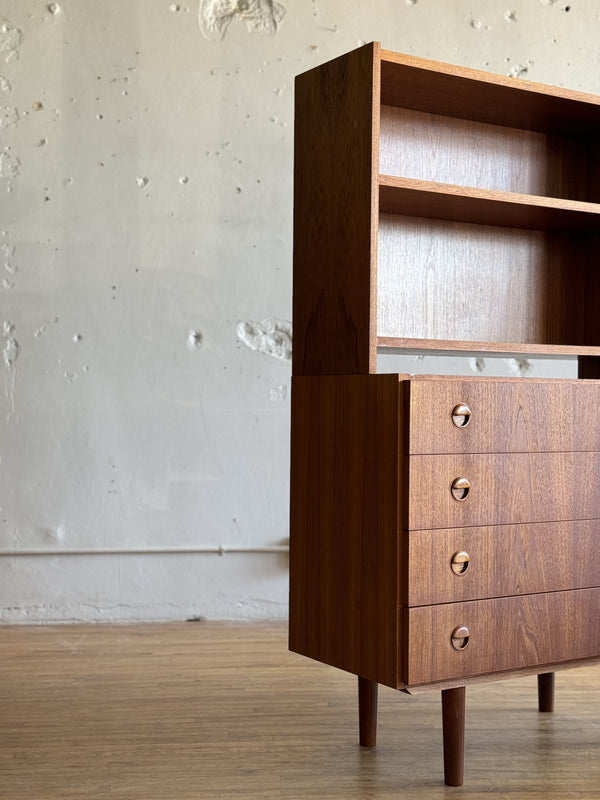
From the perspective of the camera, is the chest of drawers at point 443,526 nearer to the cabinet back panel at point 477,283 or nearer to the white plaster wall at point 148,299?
the cabinet back panel at point 477,283

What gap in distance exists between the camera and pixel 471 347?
2.36 m

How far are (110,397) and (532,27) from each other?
7.86 feet

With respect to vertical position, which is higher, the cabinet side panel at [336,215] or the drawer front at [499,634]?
the cabinet side panel at [336,215]

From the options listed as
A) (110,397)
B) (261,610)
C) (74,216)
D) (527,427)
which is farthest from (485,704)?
(74,216)

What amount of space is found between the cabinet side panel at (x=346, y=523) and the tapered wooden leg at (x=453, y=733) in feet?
0.54

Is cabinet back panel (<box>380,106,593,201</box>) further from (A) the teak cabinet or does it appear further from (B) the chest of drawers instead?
(B) the chest of drawers

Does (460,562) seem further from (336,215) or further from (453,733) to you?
(336,215)

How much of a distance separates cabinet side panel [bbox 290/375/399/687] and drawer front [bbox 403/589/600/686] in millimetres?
68

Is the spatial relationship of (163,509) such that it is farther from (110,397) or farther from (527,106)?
(527,106)

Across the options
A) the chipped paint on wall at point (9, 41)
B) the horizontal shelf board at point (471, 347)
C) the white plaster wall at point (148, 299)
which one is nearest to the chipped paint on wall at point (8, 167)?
the white plaster wall at point (148, 299)

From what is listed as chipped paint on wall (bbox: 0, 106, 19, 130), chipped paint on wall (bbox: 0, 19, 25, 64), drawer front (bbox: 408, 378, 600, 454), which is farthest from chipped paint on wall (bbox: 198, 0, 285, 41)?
drawer front (bbox: 408, 378, 600, 454)

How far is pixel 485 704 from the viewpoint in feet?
8.95

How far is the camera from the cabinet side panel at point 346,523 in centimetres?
207

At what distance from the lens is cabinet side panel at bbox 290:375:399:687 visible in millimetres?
2072
